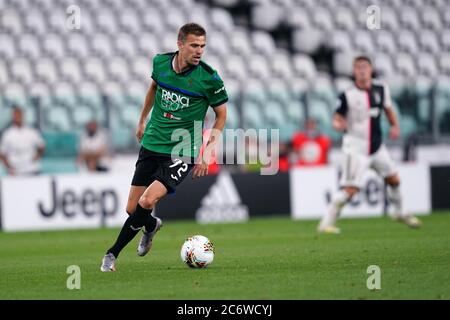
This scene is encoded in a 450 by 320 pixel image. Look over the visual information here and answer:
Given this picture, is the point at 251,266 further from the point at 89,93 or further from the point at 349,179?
the point at 89,93

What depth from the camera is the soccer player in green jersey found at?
30.1 feet

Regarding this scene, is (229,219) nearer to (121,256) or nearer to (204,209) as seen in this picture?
(204,209)

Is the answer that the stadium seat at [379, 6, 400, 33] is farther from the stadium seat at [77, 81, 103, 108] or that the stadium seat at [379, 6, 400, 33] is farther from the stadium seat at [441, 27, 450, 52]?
the stadium seat at [77, 81, 103, 108]

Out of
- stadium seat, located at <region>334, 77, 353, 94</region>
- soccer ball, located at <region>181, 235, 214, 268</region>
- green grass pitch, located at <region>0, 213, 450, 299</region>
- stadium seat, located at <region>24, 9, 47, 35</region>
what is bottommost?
green grass pitch, located at <region>0, 213, 450, 299</region>

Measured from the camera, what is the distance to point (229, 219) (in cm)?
1791

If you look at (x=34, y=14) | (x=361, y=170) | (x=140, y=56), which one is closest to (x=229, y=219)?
(x=361, y=170)

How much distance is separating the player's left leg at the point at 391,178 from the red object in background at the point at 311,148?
555 cm

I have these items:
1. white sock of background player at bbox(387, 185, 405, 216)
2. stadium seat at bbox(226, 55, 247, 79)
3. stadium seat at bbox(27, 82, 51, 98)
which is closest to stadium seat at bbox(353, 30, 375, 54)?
stadium seat at bbox(226, 55, 247, 79)

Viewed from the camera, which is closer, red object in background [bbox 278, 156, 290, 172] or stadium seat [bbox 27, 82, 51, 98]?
red object in background [bbox 278, 156, 290, 172]

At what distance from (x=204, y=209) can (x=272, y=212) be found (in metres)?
1.36

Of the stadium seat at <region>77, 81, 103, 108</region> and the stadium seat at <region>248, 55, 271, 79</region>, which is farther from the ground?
the stadium seat at <region>248, 55, 271, 79</region>

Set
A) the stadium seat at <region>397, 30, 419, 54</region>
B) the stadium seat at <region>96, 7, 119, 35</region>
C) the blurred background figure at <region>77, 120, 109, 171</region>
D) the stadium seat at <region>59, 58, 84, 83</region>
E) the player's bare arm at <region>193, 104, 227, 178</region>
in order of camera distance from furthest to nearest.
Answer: the stadium seat at <region>397, 30, 419, 54</region>
the stadium seat at <region>96, 7, 119, 35</region>
the stadium seat at <region>59, 58, 84, 83</region>
the blurred background figure at <region>77, 120, 109, 171</region>
the player's bare arm at <region>193, 104, 227, 178</region>

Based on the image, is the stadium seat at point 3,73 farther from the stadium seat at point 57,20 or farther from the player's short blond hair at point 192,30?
the player's short blond hair at point 192,30
